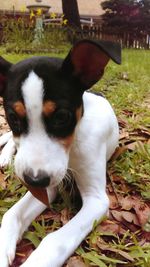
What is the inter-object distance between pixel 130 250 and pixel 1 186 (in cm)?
129

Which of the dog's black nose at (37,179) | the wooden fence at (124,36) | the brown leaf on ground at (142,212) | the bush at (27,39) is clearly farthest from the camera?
the wooden fence at (124,36)

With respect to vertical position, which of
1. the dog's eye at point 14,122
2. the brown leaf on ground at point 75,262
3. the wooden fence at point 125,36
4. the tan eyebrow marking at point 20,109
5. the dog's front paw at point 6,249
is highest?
the tan eyebrow marking at point 20,109

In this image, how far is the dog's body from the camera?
2.38m

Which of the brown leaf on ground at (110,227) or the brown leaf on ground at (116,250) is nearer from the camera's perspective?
the brown leaf on ground at (116,250)

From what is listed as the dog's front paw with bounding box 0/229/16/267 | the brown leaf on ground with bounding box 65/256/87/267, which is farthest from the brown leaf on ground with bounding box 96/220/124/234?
the dog's front paw with bounding box 0/229/16/267

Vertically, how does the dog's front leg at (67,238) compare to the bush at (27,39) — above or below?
above

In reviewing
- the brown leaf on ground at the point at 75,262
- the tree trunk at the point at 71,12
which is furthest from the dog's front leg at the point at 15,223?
the tree trunk at the point at 71,12

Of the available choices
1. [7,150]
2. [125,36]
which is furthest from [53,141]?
[125,36]

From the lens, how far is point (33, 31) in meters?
14.0

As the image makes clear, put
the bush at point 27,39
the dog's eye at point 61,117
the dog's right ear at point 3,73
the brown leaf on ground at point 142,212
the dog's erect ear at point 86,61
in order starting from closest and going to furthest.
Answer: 1. the dog's eye at point 61,117
2. the dog's erect ear at point 86,61
3. the dog's right ear at point 3,73
4. the brown leaf on ground at point 142,212
5. the bush at point 27,39

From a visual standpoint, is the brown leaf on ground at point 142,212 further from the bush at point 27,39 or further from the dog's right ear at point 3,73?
the bush at point 27,39

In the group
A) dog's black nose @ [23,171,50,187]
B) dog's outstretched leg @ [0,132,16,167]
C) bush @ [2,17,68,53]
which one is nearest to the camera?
dog's black nose @ [23,171,50,187]

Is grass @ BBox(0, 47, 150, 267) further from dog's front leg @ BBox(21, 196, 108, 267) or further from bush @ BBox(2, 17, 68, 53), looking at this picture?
bush @ BBox(2, 17, 68, 53)

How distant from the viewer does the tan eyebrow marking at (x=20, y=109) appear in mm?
2410
